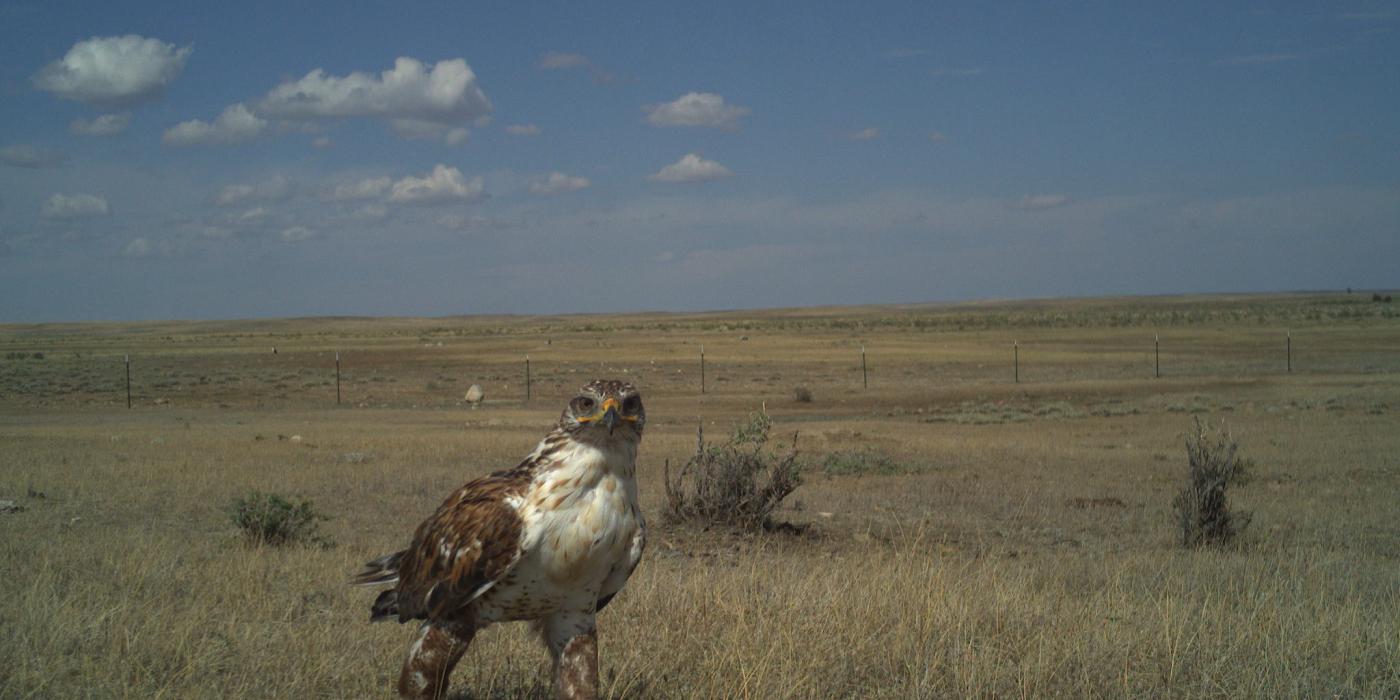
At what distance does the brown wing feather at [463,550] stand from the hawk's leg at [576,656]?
0.44 meters

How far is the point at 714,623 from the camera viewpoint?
6.45m

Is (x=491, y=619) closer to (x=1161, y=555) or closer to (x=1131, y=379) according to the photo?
(x=1161, y=555)

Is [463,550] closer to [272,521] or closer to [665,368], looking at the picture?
[272,521]

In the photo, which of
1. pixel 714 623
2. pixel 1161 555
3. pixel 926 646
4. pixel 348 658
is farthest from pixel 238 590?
pixel 1161 555

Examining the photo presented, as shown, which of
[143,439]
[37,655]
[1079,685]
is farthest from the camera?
[143,439]

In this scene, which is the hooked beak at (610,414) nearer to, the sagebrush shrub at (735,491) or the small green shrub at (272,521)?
the small green shrub at (272,521)

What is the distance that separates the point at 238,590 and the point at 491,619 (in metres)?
3.55

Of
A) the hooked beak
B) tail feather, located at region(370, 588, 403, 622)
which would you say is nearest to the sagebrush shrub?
tail feather, located at region(370, 588, 403, 622)

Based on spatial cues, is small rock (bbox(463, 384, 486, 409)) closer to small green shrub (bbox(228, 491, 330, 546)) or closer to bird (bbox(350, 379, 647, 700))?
small green shrub (bbox(228, 491, 330, 546))

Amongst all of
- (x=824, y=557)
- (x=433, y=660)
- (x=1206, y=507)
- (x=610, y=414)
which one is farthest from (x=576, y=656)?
(x=1206, y=507)

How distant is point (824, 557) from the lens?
10.3 m

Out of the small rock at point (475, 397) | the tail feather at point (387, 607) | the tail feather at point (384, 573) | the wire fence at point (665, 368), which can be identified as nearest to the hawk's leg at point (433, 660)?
the tail feather at point (387, 607)

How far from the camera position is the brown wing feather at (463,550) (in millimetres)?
4336

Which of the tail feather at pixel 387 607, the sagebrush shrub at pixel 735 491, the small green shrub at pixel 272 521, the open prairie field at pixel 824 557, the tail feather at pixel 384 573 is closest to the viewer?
the tail feather at pixel 387 607
